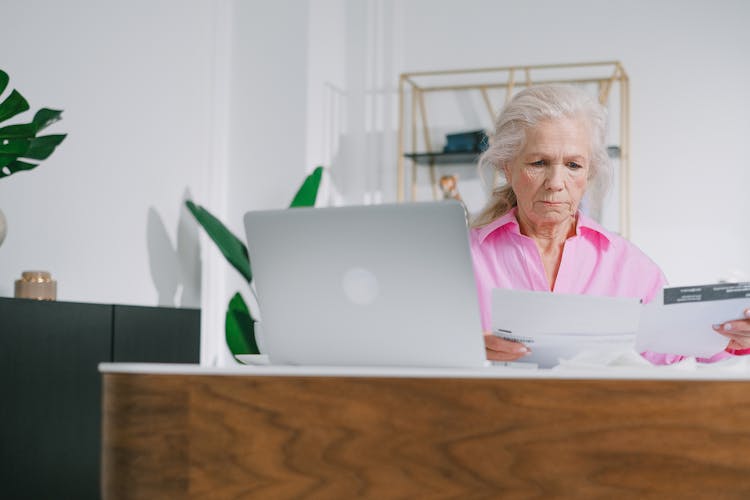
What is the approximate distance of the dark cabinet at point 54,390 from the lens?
213 centimetres

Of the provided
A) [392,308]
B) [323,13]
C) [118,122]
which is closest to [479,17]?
[323,13]

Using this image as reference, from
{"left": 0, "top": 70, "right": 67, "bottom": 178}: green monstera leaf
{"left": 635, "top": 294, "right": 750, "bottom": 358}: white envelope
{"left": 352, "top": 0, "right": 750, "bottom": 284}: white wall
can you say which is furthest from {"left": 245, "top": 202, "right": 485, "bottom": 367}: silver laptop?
{"left": 352, "top": 0, "right": 750, "bottom": 284}: white wall

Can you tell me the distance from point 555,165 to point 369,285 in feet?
3.45

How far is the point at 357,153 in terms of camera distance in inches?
173

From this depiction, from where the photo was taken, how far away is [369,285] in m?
1.08

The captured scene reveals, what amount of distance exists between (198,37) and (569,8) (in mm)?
1743

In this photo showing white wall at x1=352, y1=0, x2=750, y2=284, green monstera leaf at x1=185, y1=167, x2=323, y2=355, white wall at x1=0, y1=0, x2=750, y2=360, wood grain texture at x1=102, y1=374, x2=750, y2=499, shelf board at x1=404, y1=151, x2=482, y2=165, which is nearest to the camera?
wood grain texture at x1=102, y1=374, x2=750, y2=499

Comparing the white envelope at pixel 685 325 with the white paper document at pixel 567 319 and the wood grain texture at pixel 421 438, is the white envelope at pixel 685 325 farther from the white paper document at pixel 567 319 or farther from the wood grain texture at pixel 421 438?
the wood grain texture at pixel 421 438

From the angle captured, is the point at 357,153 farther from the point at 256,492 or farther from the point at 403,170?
the point at 256,492

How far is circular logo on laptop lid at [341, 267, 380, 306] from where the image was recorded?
1.07m

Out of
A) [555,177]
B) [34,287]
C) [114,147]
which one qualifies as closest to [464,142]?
[114,147]

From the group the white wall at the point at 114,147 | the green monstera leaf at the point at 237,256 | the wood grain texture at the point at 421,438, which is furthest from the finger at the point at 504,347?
the green monstera leaf at the point at 237,256

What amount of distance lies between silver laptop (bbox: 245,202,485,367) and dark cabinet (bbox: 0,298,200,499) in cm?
124

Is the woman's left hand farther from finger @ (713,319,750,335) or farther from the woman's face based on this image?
the woman's face
